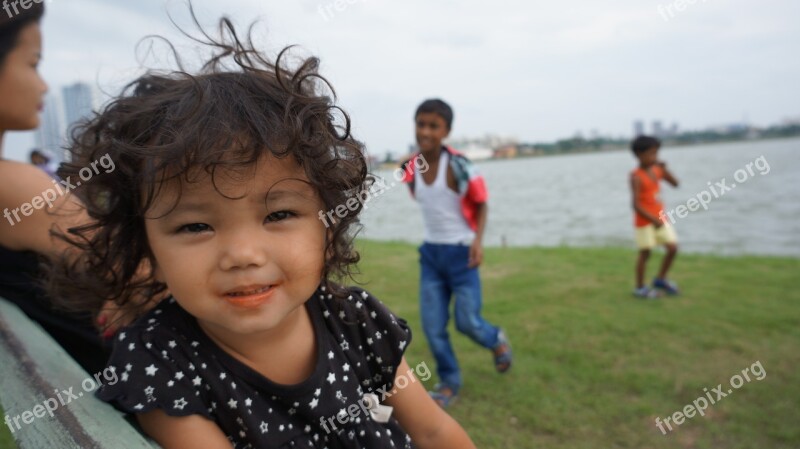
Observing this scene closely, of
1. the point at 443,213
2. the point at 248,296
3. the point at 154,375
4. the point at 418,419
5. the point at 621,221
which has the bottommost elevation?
the point at 621,221

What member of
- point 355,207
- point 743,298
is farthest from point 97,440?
point 743,298

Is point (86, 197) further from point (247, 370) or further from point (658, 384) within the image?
point (658, 384)

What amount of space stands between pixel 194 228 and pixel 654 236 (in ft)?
21.2

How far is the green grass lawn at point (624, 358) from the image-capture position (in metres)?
3.36

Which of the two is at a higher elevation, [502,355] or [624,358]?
[502,355]

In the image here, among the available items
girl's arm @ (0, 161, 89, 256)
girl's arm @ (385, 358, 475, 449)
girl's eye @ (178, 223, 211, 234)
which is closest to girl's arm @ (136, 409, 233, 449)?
girl's eye @ (178, 223, 211, 234)

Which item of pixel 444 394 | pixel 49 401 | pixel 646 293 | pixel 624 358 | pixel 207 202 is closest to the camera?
pixel 49 401

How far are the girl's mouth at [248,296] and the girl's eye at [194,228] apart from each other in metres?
0.14

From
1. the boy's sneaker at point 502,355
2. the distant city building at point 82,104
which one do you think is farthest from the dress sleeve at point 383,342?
the boy's sneaker at point 502,355

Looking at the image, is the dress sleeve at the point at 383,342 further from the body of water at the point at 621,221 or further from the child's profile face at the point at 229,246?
the body of water at the point at 621,221

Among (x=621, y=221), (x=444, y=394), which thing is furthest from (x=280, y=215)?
(x=621, y=221)

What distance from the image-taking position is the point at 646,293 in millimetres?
6375

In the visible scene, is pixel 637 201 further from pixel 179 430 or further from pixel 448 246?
pixel 179 430

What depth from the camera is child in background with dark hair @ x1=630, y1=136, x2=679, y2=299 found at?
6.61 m
